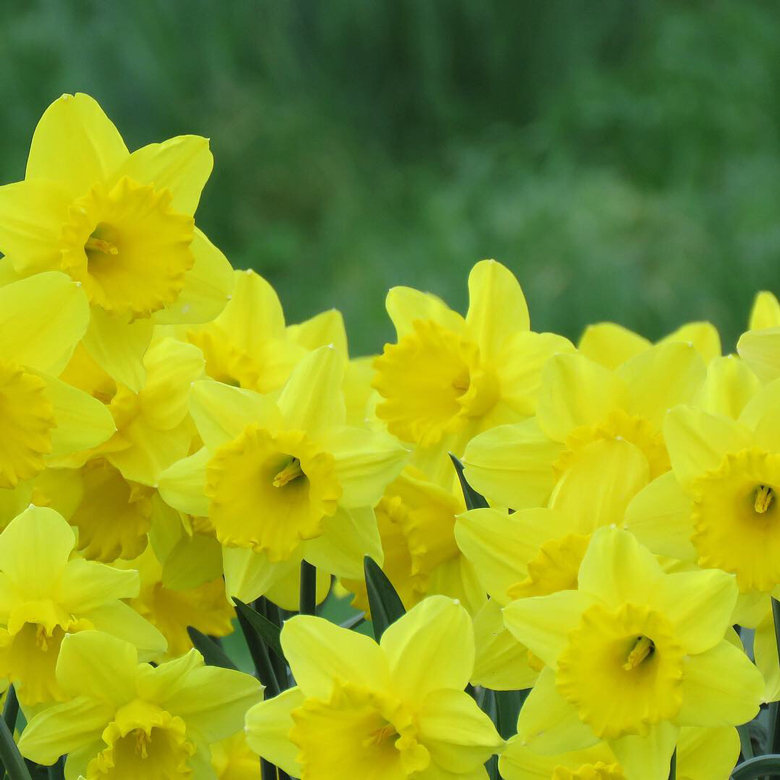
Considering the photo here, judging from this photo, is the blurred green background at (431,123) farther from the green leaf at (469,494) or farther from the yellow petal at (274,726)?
the yellow petal at (274,726)

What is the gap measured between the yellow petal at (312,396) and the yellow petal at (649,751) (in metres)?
0.21

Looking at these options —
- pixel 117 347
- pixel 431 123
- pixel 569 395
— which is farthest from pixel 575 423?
pixel 431 123

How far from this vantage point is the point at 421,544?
0.65 metres

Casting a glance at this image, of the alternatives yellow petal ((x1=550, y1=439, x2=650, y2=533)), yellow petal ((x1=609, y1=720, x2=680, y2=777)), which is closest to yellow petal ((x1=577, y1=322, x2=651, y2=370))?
yellow petal ((x1=550, y1=439, x2=650, y2=533))

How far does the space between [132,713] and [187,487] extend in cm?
11

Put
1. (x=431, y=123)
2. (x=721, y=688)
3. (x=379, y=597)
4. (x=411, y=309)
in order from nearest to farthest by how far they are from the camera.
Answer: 1. (x=721, y=688)
2. (x=379, y=597)
3. (x=411, y=309)
4. (x=431, y=123)

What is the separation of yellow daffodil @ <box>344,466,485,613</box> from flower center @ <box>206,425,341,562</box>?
0.06 meters

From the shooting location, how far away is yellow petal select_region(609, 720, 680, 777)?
529 mm

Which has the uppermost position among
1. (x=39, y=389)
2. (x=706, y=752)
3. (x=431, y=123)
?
(x=39, y=389)

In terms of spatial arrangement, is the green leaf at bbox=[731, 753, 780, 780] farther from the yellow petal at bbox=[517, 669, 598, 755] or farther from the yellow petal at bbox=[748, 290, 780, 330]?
the yellow petal at bbox=[748, 290, 780, 330]

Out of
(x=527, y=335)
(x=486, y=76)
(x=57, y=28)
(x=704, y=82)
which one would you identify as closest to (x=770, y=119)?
(x=704, y=82)

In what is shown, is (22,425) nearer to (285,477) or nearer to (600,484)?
(285,477)

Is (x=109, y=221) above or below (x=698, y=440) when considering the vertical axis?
above

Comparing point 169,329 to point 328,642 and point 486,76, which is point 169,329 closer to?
point 328,642
